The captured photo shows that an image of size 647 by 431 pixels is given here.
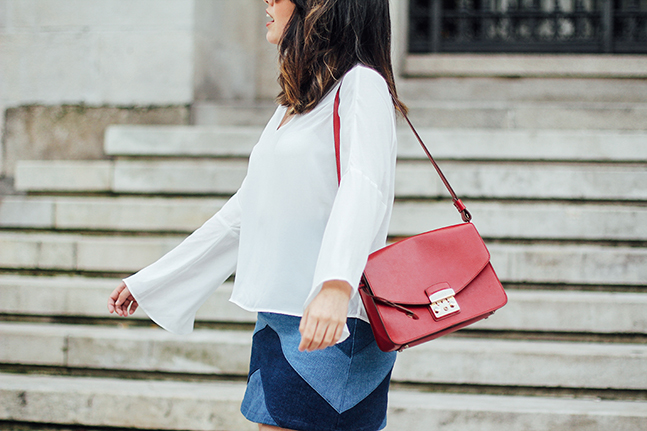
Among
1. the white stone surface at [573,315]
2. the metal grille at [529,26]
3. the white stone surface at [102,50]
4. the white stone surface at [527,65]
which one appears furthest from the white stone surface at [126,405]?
the metal grille at [529,26]

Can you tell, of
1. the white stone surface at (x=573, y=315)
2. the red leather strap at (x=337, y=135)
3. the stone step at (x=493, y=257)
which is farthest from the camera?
the stone step at (x=493, y=257)

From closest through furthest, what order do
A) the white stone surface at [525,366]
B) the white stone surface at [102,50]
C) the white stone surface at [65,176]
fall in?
the white stone surface at [525,366], the white stone surface at [65,176], the white stone surface at [102,50]

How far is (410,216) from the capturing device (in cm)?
396

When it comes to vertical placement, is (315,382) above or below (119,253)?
above

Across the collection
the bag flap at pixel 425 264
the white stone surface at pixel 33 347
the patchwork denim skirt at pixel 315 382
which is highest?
the bag flap at pixel 425 264

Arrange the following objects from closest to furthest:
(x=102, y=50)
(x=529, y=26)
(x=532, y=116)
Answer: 1. (x=532, y=116)
2. (x=102, y=50)
3. (x=529, y=26)

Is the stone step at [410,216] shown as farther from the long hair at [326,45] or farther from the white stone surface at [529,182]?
the long hair at [326,45]

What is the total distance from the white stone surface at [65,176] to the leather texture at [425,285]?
3.46 meters

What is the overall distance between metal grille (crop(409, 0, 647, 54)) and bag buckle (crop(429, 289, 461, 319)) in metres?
5.28

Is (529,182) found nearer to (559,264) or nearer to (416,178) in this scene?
(559,264)

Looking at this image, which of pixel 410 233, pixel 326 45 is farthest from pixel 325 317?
pixel 410 233

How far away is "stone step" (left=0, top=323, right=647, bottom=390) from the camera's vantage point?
3.22 m

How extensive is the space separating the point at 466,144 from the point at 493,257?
102 centimetres

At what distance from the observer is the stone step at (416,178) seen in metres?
4.04
